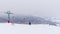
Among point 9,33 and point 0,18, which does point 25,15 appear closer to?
point 0,18

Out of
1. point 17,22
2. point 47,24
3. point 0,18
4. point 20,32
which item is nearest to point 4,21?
point 0,18

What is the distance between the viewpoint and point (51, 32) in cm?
134

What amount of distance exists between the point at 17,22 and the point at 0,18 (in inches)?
12.4

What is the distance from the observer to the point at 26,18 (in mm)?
1809

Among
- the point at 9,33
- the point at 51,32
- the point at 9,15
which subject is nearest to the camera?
the point at 9,33

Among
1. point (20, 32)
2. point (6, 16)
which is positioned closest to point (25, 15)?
point (6, 16)

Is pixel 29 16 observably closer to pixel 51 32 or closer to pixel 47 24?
pixel 47 24

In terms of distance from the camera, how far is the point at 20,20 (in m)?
1.79

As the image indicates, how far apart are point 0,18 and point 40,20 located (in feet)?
2.42

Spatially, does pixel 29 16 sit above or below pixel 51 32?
above

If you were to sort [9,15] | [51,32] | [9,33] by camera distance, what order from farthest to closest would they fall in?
[9,15] < [51,32] < [9,33]

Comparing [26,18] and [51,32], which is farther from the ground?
[26,18]

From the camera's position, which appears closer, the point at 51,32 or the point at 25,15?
the point at 51,32

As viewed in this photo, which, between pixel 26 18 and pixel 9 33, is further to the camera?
pixel 26 18
